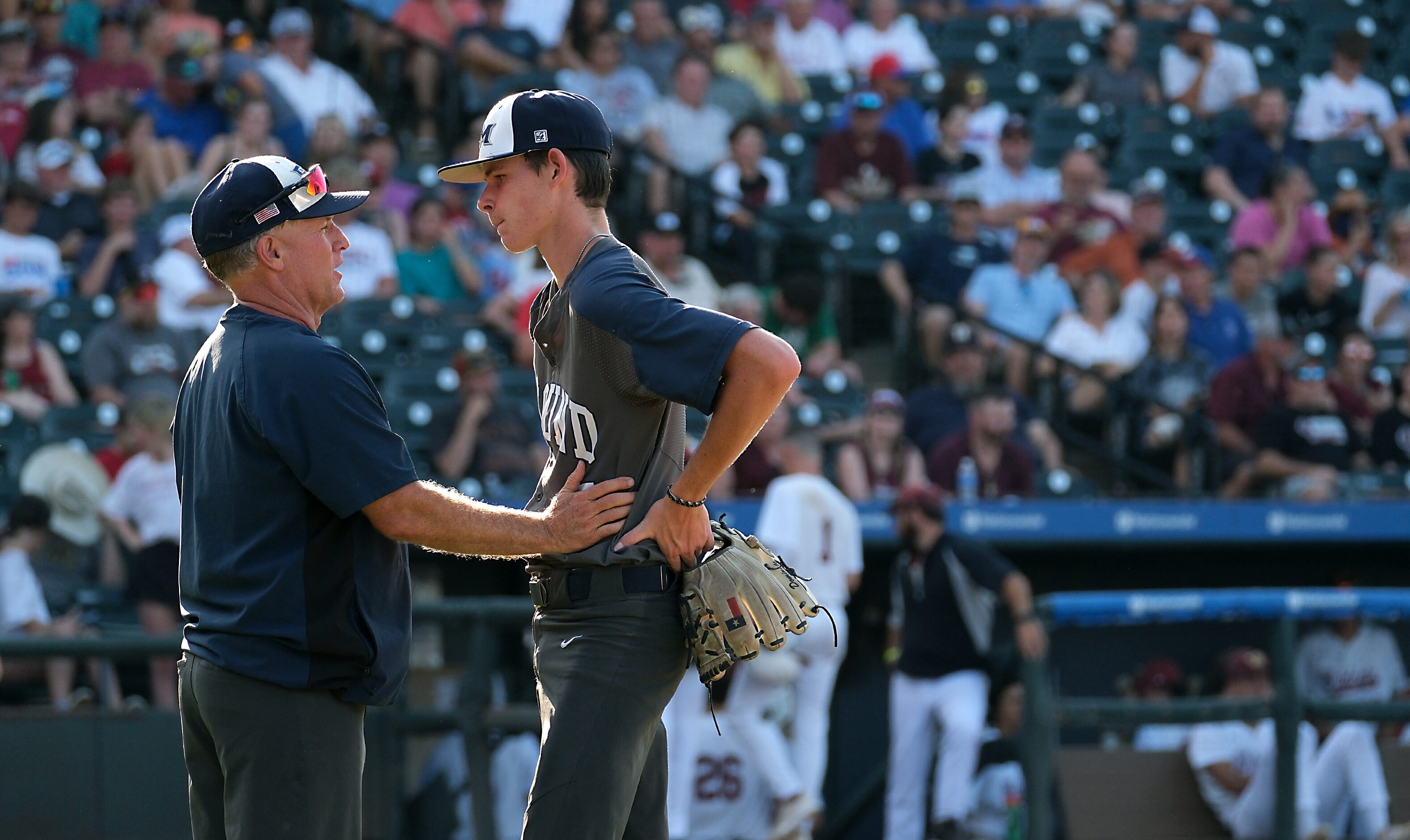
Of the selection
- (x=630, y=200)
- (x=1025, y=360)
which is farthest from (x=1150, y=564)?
(x=630, y=200)

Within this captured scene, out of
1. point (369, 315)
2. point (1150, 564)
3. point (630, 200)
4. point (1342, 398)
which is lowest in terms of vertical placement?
point (1150, 564)

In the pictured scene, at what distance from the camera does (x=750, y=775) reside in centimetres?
715

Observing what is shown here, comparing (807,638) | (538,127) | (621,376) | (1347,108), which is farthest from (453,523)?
(1347,108)

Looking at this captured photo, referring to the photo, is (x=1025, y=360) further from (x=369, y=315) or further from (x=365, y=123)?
(x=365, y=123)

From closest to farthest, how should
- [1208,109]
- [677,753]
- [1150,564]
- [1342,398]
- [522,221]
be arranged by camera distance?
[522,221] < [677,753] < [1150,564] < [1342,398] < [1208,109]

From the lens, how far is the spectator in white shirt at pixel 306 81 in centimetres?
1049

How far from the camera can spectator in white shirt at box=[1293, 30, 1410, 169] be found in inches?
501

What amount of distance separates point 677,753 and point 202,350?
3876 mm

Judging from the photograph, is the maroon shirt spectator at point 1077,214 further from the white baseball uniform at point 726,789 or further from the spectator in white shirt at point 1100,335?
the white baseball uniform at point 726,789

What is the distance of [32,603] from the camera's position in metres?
6.88

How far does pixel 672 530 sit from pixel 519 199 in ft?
2.23

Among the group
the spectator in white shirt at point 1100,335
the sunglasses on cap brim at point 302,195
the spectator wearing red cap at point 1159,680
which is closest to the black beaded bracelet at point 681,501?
the sunglasses on cap brim at point 302,195

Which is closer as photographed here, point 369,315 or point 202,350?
point 202,350

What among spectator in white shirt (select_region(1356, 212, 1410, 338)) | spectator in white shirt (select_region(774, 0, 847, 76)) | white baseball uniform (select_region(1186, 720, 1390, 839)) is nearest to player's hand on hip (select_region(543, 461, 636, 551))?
white baseball uniform (select_region(1186, 720, 1390, 839))
